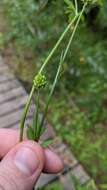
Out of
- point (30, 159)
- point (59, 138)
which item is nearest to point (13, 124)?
point (59, 138)

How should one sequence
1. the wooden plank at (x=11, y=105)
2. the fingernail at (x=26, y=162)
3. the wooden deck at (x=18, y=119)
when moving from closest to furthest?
the fingernail at (x=26, y=162) → the wooden deck at (x=18, y=119) → the wooden plank at (x=11, y=105)

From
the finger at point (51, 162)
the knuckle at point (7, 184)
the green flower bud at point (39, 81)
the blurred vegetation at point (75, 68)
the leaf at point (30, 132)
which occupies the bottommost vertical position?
the blurred vegetation at point (75, 68)

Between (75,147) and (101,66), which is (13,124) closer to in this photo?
(75,147)

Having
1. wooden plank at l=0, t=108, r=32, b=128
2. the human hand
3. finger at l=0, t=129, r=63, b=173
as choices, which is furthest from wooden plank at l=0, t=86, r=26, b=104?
the human hand

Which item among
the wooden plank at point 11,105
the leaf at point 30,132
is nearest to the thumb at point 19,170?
the leaf at point 30,132

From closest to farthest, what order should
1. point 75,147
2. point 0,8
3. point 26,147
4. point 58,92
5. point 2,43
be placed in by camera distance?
point 26,147 < point 75,147 < point 58,92 < point 2,43 < point 0,8

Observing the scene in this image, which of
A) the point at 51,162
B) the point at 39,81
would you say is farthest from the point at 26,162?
the point at 39,81

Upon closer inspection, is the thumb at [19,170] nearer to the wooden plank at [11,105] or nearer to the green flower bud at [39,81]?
the green flower bud at [39,81]

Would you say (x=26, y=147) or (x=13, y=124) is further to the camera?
(x=13, y=124)

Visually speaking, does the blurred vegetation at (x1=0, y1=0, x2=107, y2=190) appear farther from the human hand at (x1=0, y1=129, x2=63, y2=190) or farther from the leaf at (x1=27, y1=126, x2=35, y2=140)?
the leaf at (x1=27, y1=126, x2=35, y2=140)
